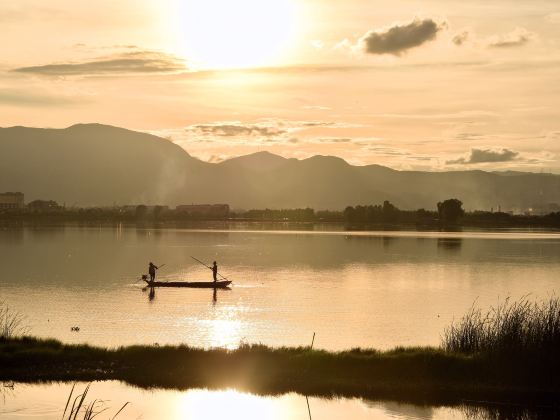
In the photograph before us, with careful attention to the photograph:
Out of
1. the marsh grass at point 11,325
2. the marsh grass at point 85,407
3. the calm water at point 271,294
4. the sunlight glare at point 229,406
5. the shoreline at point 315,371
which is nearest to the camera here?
the marsh grass at point 85,407

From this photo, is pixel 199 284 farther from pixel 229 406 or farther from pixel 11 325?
pixel 229 406

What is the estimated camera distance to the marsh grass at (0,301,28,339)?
125 feet

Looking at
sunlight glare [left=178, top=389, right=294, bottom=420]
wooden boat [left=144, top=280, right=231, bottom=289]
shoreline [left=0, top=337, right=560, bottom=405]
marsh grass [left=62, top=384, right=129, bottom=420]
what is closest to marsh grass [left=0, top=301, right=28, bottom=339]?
shoreline [left=0, top=337, right=560, bottom=405]

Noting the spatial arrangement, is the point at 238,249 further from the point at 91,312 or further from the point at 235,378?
the point at 235,378

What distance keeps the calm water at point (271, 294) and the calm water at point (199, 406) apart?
37.4ft

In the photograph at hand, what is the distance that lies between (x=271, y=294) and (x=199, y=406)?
138ft

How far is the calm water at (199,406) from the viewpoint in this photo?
29.6 m

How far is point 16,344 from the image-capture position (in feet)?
115

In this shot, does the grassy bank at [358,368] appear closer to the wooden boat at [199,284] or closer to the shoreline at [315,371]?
the shoreline at [315,371]

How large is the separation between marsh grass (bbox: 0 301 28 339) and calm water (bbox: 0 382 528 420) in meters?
6.74

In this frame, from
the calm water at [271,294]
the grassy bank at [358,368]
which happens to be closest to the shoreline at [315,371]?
the grassy bank at [358,368]

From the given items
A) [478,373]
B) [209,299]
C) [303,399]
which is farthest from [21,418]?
[209,299]

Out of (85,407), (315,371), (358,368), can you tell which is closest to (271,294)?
(315,371)

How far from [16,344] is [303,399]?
12.6 metres
